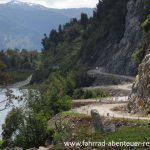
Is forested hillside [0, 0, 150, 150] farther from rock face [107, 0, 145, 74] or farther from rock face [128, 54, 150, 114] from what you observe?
rock face [128, 54, 150, 114]

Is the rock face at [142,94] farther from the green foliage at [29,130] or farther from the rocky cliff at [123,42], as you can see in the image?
the rocky cliff at [123,42]

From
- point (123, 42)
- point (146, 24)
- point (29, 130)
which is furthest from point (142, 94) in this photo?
point (123, 42)

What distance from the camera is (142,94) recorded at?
55.9 metres

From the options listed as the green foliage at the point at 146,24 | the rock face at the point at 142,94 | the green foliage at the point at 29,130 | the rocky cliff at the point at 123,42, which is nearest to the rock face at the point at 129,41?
the rocky cliff at the point at 123,42

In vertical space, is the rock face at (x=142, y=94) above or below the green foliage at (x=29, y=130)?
above

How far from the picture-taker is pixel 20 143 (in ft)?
169

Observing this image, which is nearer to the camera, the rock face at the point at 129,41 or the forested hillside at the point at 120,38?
the rock face at the point at 129,41

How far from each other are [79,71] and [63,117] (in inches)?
3954

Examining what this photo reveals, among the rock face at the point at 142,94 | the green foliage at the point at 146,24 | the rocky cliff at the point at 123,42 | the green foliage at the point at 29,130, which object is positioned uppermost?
the green foliage at the point at 146,24

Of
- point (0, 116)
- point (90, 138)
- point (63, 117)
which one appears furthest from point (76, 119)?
point (0, 116)

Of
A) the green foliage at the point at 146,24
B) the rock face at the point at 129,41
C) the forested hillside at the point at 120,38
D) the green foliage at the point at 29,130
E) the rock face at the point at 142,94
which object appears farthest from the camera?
the forested hillside at the point at 120,38

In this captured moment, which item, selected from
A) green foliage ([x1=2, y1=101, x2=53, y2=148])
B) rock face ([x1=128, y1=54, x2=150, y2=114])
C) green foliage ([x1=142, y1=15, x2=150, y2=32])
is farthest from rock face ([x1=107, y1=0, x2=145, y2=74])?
green foliage ([x1=2, y1=101, x2=53, y2=148])

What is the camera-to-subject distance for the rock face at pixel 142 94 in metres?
53.3

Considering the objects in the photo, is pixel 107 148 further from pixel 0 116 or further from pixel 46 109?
pixel 0 116
